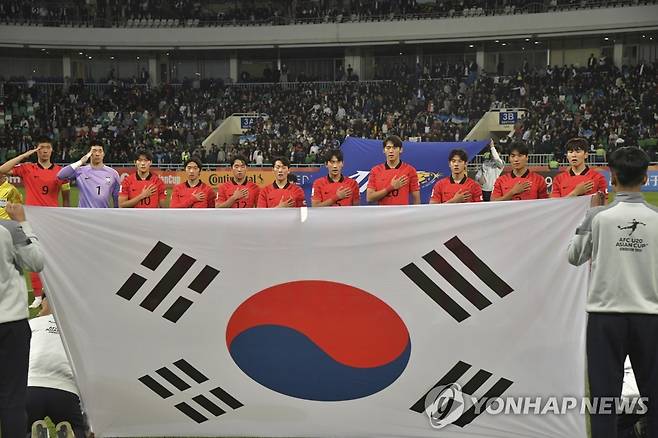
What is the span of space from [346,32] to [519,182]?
131 feet

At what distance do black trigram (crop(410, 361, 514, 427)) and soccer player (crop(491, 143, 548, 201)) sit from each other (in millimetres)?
3069

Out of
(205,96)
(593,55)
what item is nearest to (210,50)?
(205,96)

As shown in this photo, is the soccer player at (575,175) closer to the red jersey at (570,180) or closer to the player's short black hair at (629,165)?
the red jersey at (570,180)

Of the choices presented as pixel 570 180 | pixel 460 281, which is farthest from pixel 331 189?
pixel 460 281

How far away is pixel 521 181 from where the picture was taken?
303 inches

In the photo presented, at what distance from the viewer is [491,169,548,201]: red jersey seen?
7.64 meters

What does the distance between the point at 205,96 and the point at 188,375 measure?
41.8 metres

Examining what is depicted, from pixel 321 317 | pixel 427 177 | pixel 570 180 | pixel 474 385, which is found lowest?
pixel 474 385

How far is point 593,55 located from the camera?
138 ft

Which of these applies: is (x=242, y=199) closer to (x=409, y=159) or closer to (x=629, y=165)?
(x=629, y=165)

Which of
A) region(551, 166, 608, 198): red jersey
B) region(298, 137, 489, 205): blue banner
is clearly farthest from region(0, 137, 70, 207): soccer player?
region(298, 137, 489, 205): blue banner

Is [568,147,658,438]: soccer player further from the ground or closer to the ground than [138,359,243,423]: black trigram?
further from the ground

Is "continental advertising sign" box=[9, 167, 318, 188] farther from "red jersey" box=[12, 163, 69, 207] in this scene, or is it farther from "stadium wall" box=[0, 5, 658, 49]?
"red jersey" box=[12, 163, 69, 207]

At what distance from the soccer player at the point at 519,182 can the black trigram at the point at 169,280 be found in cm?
369
